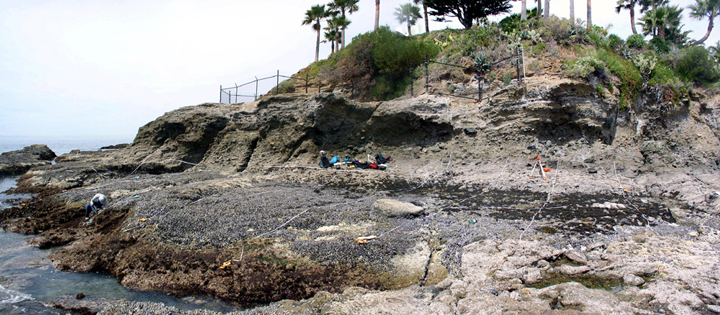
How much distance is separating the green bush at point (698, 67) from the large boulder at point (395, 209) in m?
18.8

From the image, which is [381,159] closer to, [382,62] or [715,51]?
[382,62]

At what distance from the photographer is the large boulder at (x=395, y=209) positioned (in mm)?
8102

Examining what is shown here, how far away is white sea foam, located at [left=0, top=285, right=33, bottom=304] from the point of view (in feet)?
16.9

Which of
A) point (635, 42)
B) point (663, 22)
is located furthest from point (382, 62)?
point (663, 22)

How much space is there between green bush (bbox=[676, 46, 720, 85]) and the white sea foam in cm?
2599

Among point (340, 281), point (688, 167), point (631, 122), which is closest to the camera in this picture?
point (340, 281)

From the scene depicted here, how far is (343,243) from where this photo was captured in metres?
6.42

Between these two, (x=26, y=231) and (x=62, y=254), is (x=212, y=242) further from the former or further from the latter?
(x=26, y=231)

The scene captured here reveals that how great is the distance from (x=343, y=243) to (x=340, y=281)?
125cm

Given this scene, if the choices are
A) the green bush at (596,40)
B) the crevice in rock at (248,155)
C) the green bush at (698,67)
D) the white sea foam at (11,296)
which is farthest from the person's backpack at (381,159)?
the green bush at (698,67)

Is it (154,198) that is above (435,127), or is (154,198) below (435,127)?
below

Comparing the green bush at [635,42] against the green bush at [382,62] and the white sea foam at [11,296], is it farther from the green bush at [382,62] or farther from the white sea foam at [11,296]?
the white sea foam at [11,296]

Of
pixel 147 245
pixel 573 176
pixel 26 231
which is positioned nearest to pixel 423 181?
pixel 573 176

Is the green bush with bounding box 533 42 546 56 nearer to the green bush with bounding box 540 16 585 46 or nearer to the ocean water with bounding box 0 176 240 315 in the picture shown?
the green bush with bounding box 540 16 585 46
